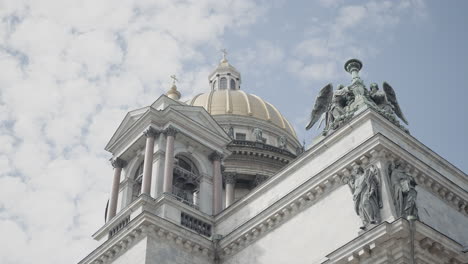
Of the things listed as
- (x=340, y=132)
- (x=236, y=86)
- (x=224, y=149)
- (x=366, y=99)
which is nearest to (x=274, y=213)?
(x=340, y=132)

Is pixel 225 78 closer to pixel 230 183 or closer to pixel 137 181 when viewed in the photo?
pixel 230 183

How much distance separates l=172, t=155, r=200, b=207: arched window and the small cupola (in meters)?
21.1

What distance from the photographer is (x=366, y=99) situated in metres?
23.2

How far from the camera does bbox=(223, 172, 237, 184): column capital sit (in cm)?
3866

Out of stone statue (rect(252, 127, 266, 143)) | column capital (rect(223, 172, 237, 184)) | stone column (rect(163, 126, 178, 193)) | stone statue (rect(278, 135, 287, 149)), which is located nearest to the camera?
stone column (rect(163, 126, 178, 193))

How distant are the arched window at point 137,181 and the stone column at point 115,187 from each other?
27.0 inches

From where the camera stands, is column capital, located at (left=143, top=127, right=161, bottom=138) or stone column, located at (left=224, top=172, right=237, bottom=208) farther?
stone column, located at (left=224, top=172, right=237, bottom=208)

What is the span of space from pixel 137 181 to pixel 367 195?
11629 millimetres

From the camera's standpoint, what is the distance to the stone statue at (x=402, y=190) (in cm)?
1906

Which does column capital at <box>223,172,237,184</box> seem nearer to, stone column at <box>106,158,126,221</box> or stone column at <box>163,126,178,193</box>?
stone column at <box>106,158,126,221</box>

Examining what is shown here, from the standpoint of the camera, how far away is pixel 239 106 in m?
43.5

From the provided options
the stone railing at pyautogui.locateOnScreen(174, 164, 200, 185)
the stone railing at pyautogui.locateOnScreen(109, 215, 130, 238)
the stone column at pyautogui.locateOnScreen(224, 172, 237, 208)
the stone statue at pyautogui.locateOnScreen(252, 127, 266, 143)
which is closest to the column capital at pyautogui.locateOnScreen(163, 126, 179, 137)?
the stone railing at pyautogui.locateOnScreen(174, 164, 200, 185)

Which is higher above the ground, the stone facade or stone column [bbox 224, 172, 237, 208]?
stone column [bbox 224, 172, 237, 208]

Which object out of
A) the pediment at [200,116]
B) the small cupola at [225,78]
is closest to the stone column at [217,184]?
the pediment at [200,116]
